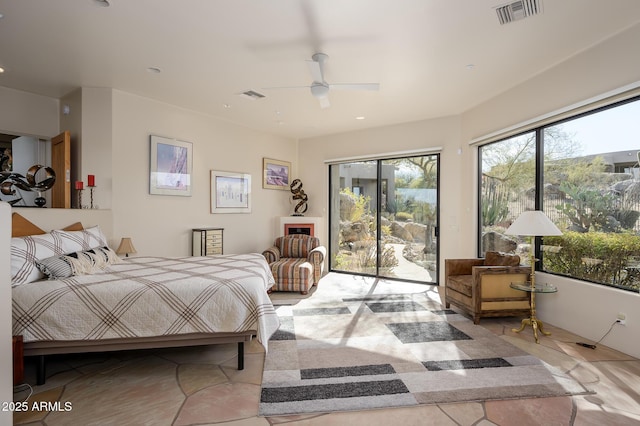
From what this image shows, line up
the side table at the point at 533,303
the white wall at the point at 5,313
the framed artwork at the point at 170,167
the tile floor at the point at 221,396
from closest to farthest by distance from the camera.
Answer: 1. the white wall at the point at 5,313
2. the tile floor at the point at 221,396
3. the side table at the point at 533,303
4. the framed artwork at the point at 170,167

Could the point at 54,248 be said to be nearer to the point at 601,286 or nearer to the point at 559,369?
the point at 559,369

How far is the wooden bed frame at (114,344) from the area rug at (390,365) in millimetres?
476

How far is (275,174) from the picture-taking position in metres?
6.50

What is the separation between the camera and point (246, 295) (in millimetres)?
A: 2479

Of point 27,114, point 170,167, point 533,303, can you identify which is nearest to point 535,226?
point 533,303

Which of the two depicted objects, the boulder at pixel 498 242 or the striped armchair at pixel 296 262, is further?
the striped armchair at pixel 296 262

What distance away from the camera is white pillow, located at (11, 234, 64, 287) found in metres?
2.36

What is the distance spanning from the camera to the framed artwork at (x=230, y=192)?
5.42 metres

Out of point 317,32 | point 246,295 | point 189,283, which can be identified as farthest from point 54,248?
point 317,32

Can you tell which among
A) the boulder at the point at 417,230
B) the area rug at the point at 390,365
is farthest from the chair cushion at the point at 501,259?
the boulder at the point at 417,230

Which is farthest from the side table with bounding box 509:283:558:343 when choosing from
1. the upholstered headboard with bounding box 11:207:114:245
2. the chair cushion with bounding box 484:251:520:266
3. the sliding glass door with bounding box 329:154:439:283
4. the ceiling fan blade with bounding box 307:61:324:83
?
the upholstered headboard with bounding box 11:207:114:245

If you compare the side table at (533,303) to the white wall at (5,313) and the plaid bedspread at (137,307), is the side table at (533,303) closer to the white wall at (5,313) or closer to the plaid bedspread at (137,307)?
the plaid bedspread at (137,307)

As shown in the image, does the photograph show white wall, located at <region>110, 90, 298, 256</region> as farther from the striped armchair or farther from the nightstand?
the striped armchair

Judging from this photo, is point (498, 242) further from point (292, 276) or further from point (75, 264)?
point (75, 264)
